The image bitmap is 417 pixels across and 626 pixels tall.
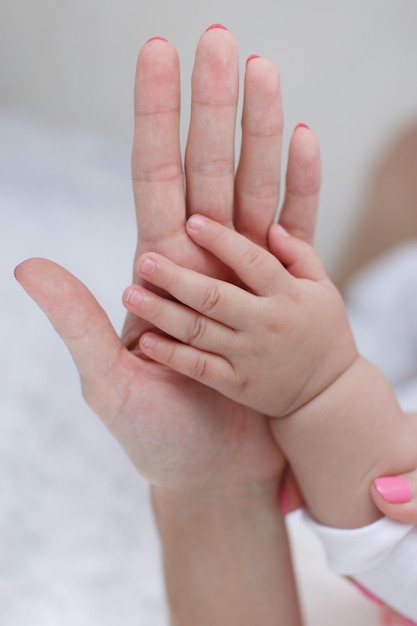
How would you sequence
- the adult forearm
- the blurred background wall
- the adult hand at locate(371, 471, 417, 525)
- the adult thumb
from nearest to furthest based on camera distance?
the adult thumb → the adult hand at locate(371, 471, 417, 525) → the adult forearm → the blurred background wall

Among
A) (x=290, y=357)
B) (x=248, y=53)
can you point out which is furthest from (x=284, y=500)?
(x=248, y=53)

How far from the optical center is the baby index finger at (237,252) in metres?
0.59

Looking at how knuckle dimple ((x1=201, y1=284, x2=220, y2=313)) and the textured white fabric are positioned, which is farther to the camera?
the textured white fabric

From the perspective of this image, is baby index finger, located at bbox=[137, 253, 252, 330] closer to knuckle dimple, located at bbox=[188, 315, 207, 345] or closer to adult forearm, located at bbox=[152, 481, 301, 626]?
knuckle dimple, located at bbox=[188, 315, 207, 345]

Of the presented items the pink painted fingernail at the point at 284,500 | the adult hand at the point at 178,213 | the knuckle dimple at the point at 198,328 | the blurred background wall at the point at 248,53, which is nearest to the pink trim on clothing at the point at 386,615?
the pink painted fingernail at the point at 284,500

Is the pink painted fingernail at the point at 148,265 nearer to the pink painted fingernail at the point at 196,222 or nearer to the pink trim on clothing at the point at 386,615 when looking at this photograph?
the pink painted fingernail at the point at 196,222

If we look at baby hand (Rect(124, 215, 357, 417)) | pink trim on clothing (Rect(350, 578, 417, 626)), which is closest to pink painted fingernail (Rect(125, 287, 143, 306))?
baby hand (Rect(124, 215, 357, 417))

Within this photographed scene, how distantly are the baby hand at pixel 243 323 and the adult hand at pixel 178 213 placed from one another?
30mm

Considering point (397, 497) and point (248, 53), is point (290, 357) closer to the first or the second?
point (397, 497)

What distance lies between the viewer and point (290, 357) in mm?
621

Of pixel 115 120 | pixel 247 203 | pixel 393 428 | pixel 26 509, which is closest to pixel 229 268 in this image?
pixel 247 203

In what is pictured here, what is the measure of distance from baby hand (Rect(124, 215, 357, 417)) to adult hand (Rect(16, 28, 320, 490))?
30mm

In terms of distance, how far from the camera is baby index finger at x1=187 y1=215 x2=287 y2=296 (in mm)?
588

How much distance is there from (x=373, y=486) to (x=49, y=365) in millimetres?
471
